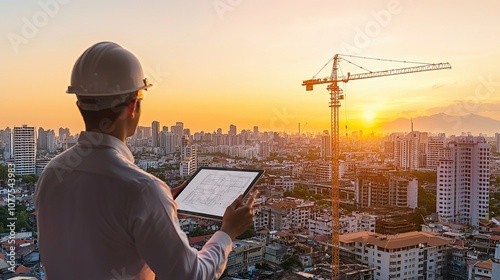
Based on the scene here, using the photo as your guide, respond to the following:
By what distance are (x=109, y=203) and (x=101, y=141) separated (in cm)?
7

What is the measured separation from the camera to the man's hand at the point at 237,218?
0.53 meters

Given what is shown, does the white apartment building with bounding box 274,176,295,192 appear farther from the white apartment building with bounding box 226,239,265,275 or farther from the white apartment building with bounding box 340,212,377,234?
the white apartment building with bounding box 226,239,265,275

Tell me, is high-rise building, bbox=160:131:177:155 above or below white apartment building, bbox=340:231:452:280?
above

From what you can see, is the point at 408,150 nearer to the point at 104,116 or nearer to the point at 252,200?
the point at 252,200

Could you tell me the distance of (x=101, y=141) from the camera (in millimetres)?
453

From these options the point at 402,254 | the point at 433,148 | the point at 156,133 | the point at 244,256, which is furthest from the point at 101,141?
the point at 433,148

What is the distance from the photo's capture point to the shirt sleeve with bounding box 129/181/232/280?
15.9 inches

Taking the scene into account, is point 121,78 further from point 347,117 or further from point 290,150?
point 290,150

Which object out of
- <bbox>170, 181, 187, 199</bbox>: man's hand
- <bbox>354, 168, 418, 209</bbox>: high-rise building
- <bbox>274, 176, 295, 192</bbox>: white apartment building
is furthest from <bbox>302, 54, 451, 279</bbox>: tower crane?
<bbox>170, 181, 187, 199</bbox>: man's hand

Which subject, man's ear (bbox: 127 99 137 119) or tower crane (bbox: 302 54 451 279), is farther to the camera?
tower crane (bbox: 302 54 451 279)

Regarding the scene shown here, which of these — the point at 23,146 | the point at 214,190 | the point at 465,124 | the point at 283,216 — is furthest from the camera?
the point at 465,124

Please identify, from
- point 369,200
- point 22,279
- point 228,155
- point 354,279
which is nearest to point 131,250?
point 22,279

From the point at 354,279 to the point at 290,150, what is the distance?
9750 millimetres

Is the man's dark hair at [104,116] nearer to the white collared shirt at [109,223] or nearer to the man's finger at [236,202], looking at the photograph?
the white collared shirt at [109,223]
